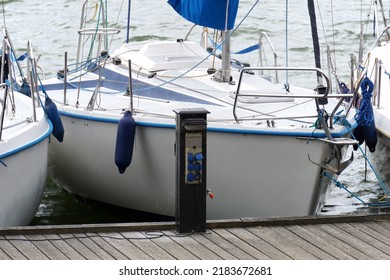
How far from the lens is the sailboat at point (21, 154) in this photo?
29.6ft

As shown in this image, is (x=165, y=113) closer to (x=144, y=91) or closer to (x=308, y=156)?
(x=144, y=91)

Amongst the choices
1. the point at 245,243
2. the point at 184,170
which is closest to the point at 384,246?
the point at 245,243

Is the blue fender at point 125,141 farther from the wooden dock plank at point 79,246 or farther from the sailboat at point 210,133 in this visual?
the wooden dock plank at point 79,246

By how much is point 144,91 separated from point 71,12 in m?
12.7

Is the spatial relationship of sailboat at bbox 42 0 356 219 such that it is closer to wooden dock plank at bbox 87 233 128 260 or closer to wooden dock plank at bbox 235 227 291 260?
wooden dock plank at bbox 235 227 291 260

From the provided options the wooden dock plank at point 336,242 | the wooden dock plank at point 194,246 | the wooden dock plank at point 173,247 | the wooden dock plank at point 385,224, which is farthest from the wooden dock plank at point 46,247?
the wooden dock plank at point 385,224

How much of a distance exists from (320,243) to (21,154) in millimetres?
2732

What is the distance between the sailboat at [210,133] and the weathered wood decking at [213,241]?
19.1 inches

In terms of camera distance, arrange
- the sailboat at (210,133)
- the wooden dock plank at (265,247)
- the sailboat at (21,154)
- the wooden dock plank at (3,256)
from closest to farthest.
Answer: the wooden dock plank at (3,256)
the wooden dock plank at (265,247)
the sailboat at (21,154)
the sailboat at (210,133)

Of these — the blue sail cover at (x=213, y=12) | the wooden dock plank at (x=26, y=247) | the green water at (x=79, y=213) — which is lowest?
the green water at (x=79, y=213)

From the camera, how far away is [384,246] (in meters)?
8.62

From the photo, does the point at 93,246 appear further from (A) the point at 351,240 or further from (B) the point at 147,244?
(A) the point at 351,240

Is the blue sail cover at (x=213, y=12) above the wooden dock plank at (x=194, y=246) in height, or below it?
above
